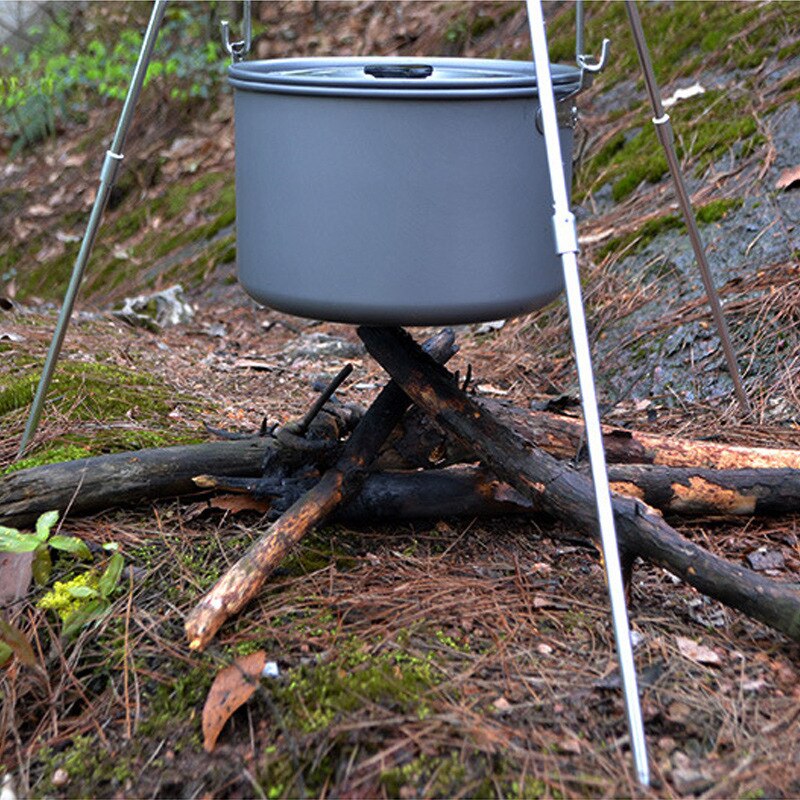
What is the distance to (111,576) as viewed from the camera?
182 cm

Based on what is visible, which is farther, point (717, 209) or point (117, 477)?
point (717, 209)

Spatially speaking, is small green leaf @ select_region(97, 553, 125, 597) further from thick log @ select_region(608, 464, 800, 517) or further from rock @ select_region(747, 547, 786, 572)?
rock @ select_region(747, 547, 786, 572)

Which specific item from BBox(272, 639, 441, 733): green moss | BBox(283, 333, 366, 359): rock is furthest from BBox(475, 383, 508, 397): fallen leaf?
BBox(272, 639, 441, 733): green moss

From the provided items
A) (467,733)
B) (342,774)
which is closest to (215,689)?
(342,774)

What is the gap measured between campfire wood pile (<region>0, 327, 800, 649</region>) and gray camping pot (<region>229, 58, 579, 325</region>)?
271 mm

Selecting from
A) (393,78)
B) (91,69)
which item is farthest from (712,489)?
(91,69)

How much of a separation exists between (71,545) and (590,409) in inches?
38.9

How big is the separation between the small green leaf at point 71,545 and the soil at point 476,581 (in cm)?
5

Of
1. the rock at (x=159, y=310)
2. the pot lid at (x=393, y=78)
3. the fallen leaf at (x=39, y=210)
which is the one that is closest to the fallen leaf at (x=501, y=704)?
the pot lid at (x=393, y=78)

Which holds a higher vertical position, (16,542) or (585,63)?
(585,63)

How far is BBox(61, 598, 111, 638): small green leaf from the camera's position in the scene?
175cm

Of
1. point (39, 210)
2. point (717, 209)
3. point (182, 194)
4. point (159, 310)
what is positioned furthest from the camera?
point (39, 210)

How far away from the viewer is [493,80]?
171 cm

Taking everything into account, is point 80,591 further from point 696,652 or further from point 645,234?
point 645,234
